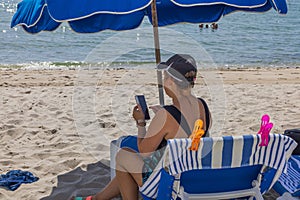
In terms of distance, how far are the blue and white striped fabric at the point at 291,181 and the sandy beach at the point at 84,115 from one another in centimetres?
154

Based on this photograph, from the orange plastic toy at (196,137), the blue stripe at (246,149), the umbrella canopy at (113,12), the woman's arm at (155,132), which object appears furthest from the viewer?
the umbrella canopy at (113,12)

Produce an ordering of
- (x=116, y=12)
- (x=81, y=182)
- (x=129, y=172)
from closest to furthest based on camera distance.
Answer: (x=116, y=12), (x=129, y=172), (x=81, y=182)

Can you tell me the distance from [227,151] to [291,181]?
1156 millimetres

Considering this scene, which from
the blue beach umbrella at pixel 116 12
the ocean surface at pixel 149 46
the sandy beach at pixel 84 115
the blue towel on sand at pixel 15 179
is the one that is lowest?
the ocean surface at pixel 149 46

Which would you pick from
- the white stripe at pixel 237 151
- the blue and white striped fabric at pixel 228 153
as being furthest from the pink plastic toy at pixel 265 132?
the white stripe at pixel 237 151

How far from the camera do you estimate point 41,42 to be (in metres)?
19.3

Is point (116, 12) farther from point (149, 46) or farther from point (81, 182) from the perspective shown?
point (149, 46)

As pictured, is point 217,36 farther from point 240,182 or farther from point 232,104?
point 240,182

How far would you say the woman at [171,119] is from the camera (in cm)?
290

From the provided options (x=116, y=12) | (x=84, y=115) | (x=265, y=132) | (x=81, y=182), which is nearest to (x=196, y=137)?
(x=265, y=132)

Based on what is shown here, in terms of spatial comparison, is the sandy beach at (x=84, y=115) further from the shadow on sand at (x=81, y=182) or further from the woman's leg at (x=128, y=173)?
the woman's leg at (x=128, y=173)

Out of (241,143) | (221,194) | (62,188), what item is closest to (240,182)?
(221,194)

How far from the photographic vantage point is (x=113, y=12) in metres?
3.11

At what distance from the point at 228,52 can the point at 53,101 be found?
1217 cm
